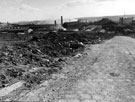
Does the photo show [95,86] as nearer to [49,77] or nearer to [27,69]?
[49,77]

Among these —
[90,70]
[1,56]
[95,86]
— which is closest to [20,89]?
[95,86]

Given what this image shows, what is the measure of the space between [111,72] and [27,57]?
4.05 metres

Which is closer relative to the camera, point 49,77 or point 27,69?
point 49,77

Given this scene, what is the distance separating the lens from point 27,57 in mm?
7340

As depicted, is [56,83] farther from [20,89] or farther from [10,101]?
[10,101]

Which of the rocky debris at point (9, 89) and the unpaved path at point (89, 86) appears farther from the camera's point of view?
the rocky debris at point (9, 89)

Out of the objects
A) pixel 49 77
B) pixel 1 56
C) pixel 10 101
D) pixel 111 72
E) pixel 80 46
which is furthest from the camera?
pixel 80 46

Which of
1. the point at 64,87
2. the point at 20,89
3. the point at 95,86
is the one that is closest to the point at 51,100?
the point at 64,87

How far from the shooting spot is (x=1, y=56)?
695 centimetres

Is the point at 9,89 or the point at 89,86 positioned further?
the point at 89,86

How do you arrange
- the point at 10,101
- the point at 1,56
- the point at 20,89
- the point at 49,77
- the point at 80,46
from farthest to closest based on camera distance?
the point at 80,46, the point at 1,56, the point at 49,77, the point at 20,89, the point at 10,101

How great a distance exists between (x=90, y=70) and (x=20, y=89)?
284 centimetres

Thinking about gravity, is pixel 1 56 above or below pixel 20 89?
above

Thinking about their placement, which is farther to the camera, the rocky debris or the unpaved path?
the rocky debris
